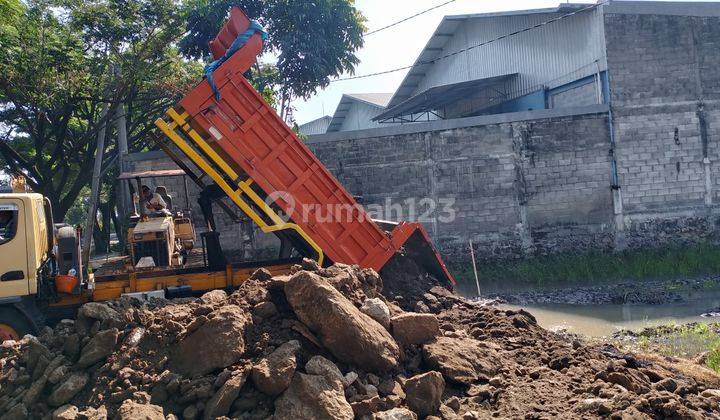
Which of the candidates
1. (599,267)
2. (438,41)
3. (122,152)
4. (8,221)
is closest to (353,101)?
(438,41)

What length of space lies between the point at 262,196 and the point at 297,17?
9.11m

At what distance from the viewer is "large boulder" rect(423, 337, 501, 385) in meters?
4.80

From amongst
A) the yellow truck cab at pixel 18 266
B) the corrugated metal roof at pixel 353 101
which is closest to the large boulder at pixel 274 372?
the yellow truck cab at pixel 18 266

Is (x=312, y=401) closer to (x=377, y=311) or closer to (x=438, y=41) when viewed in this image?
(x=377, y=311)

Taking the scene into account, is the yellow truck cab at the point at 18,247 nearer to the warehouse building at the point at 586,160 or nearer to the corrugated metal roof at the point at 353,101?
the warehouse building at the point at 586,160

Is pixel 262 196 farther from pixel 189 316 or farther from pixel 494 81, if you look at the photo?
pixel 494 81

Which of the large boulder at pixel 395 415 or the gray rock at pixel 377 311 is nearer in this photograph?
the large boulder at pixel 395 415

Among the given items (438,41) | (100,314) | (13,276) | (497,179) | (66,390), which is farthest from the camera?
(438,41)

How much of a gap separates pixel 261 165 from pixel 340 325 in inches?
118

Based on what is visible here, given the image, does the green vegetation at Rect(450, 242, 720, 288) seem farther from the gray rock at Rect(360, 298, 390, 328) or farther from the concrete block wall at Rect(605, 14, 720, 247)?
the gray rock at Rect(360, 298, 390, 328)

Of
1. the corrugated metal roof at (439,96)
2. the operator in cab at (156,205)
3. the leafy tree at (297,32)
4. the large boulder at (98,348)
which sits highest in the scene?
the leafy tree at (297,32)

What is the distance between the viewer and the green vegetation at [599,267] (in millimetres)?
12211

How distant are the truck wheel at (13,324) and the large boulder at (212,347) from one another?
270cm

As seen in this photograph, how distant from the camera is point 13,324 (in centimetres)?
626
